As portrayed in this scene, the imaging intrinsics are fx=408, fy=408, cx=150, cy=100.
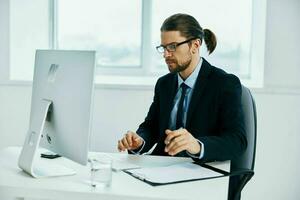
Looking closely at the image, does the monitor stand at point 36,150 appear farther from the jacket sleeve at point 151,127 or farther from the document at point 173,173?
the jacket sleeve at point 151,127

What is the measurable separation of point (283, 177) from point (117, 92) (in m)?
1.21

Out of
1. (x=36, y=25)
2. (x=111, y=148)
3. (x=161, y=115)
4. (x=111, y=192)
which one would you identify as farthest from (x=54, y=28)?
(x=111, y=192)

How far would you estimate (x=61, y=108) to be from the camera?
1305mm

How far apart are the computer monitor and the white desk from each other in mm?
57

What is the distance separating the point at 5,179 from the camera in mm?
1308

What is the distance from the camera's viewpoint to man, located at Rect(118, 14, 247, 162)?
5.30ft

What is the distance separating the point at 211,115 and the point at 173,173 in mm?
429

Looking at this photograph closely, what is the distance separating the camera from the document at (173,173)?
4.25ft

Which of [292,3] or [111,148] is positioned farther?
[111,148]

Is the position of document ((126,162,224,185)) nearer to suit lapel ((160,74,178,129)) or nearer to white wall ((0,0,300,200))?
suit lapel ((160,74,178,129))

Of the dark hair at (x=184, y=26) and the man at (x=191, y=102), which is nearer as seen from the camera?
the man at (x=191, y=102)

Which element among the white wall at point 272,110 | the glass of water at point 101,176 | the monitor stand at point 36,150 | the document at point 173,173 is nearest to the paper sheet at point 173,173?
the document at point 173,173

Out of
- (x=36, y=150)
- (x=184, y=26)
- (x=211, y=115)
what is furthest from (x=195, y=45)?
(x=36, y=150)

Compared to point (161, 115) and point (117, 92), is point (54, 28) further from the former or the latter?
point (161, 115)
